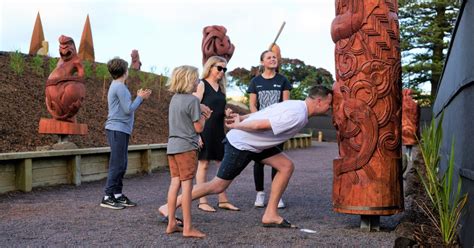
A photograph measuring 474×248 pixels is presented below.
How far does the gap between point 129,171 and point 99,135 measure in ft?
11.0

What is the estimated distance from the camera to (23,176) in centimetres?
714

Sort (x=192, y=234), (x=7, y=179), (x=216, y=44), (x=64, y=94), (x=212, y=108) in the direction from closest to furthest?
(x=192, y=234) → (x=212, y=108) → (x=7, y=179) → (x=216, y=44) → (x=64, y=94)

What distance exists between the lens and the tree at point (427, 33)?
29.2 m

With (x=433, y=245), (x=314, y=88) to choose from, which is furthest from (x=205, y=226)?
(x=433, y=245)

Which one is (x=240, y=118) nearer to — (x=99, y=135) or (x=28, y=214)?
(x=28, y=214)

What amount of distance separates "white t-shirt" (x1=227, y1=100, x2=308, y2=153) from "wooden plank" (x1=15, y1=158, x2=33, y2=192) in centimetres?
338

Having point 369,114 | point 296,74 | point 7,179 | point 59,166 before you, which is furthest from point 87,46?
point 296,74

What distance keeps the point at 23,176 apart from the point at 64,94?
3130 mm

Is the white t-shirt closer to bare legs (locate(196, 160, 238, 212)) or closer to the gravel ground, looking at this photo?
the gravel ground

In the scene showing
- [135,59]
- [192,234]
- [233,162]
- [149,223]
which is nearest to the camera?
[192,234]

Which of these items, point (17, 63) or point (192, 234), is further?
point (17, 63)

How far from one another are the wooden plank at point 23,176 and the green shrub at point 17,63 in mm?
7892

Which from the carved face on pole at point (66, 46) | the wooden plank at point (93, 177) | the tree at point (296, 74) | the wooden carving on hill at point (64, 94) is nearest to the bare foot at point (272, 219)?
the wooden plank at point (93, 177)

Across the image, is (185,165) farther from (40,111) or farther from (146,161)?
(40,111)
